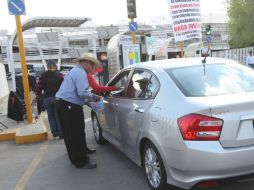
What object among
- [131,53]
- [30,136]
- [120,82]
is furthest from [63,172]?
[131,53]

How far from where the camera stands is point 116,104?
581cm

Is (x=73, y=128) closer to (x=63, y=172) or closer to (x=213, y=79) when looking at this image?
(x=63, y=172)

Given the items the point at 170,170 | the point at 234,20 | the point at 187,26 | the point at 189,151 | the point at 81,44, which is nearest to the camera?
the point at 189,151

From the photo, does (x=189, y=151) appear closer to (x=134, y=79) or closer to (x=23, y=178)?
(x=134, y=79)

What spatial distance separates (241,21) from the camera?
39625 millimetres

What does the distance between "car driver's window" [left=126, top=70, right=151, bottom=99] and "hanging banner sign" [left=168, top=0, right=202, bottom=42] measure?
6205 millimetres

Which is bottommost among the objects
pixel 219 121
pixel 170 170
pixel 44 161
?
pixel 44 161

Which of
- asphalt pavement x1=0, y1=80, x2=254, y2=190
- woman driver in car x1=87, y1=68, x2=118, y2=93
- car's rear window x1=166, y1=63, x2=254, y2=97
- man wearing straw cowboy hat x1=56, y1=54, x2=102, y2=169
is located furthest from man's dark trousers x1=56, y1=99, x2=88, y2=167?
car's rear window x1=166, y1=63, x2=254, y2=97

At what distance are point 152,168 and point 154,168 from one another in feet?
0.18

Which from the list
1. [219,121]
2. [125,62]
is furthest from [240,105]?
Answer: [125,62]

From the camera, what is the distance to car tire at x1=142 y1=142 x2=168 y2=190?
4.32m

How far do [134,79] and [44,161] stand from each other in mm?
2258

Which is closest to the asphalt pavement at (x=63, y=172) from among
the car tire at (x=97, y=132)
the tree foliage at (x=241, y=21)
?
the car tire at (x=97, y=132)

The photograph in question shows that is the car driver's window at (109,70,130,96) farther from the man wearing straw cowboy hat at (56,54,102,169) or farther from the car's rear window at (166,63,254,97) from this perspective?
the car's rear window at (166,63,254,97)
